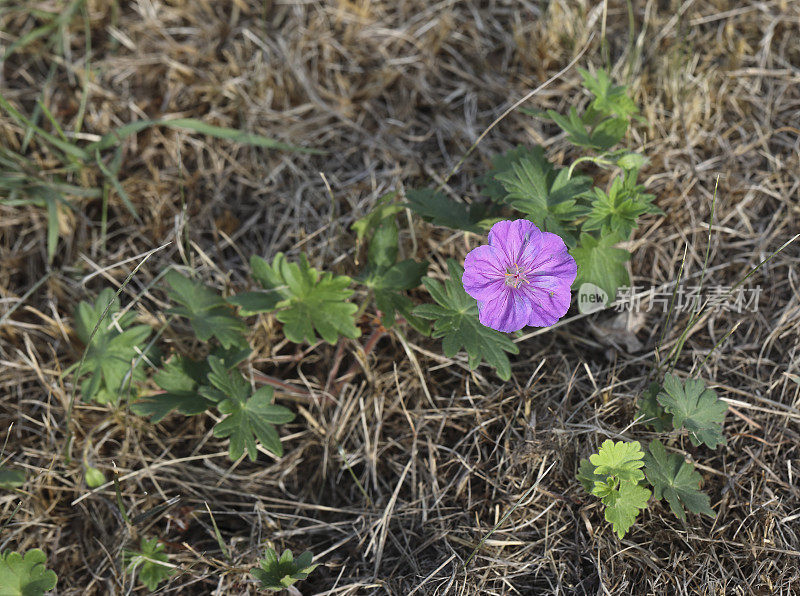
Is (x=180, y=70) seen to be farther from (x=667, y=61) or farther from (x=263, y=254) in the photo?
(x=667, y=61)

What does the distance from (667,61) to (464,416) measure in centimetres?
211

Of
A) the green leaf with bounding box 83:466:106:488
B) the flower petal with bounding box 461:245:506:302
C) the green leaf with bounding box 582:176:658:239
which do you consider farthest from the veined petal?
the green leaf with bounding box 83:466:106:488

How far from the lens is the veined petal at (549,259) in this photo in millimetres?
2379

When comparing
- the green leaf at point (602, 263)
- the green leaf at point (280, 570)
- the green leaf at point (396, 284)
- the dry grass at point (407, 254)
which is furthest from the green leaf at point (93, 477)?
the green leaf at point (602, 263)

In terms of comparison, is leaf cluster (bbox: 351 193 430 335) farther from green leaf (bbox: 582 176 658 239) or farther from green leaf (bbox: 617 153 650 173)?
green leaf (bbox: 617 153 650 173)

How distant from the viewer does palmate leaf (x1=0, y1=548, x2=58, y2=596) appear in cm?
243

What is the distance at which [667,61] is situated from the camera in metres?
3.41

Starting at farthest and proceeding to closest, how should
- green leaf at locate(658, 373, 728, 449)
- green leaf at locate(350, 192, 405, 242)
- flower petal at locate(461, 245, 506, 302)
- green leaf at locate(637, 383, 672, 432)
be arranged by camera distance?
1. green leaf at locate(350, 192, 405, 242)
2. green leaf at locate(637, 383, 672, 432)
3. green leaf at locate(658, 373, 728, 449)
4. flower petal at locate(461, 245, 506, 302)

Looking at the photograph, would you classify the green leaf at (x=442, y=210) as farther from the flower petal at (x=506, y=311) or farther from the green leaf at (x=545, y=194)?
the flower petal at (x=506, y=311)

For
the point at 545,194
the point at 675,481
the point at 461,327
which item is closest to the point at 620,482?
the point at 675,481

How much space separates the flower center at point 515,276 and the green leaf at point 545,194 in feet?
0.61

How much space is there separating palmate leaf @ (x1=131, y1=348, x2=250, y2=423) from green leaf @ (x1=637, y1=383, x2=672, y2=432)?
5.31 ft

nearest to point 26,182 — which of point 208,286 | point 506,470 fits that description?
point 208,286

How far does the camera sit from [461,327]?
2.61 metres
